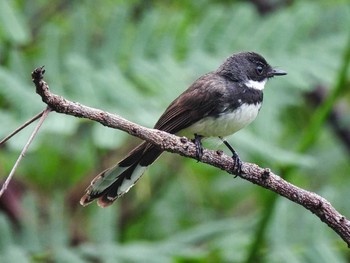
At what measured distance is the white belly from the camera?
13.6 feet

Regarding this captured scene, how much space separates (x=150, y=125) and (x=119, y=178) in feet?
3.00

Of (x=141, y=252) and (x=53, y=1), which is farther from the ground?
(x=53, y=1)

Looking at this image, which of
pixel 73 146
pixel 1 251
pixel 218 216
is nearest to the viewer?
pixel 1 251

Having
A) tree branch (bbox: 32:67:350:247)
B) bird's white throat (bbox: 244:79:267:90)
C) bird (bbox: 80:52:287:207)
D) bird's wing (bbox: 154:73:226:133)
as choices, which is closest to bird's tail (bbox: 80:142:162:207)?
bird (bbox: 80:52:287:207)

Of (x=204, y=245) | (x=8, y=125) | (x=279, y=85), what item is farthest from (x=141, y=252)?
(x=279, y=85)

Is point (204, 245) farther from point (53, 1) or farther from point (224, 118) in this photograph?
point (53, 1)

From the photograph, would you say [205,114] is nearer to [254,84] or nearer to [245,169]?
[254,84]

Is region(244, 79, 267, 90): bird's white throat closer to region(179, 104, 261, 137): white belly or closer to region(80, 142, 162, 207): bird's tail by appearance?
region(179, 104, 261, 137): white belly

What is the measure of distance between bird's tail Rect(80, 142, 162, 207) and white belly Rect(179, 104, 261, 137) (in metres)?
0.25

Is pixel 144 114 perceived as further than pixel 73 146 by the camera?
No

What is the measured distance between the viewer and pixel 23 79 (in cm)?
495

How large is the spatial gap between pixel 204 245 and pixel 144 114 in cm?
110

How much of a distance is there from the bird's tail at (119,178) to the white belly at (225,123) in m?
0.25

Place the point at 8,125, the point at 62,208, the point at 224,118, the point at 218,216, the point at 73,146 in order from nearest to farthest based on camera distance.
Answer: the point at 224,118
the point at 8,125
the point at 62,208
the point at 73,146
the point at 218,216
